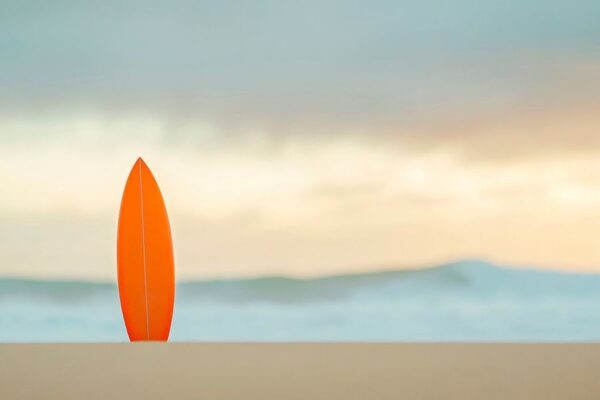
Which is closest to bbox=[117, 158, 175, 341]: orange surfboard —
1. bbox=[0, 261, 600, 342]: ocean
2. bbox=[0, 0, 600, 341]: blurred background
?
bbox=[0, 0, 600, 341]: blurred background

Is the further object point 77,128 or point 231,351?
point 77,128

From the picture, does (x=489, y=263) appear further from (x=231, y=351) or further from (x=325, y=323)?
(x=231, y=351)

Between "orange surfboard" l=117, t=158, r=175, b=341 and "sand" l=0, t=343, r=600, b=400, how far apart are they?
1268 mm

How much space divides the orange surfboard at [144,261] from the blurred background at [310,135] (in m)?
1.86

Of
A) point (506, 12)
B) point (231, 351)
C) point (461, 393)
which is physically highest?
point (506, 12)

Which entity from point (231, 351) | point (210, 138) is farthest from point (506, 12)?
point (231, 351)

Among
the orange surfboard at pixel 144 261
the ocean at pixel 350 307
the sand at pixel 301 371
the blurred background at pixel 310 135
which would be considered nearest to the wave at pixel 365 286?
the ocean at pixel 350 307

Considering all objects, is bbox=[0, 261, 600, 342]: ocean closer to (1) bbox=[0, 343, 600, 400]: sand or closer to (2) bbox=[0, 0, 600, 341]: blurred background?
(2) bbox=[0, 0, 600, 341]: blurred background

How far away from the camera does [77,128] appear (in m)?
5.31

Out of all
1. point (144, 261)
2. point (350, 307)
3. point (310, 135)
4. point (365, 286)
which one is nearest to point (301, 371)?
point (144, 261)

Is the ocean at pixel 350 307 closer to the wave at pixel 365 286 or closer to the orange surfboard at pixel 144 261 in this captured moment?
the wave at pixel 365 286

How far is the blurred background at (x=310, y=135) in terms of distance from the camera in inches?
204

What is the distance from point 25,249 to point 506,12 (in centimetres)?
330

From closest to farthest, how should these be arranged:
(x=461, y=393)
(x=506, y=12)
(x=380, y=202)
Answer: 1. (x=461, y=393)
2. (x=506, y=12)
3. (x=380, y=202)
